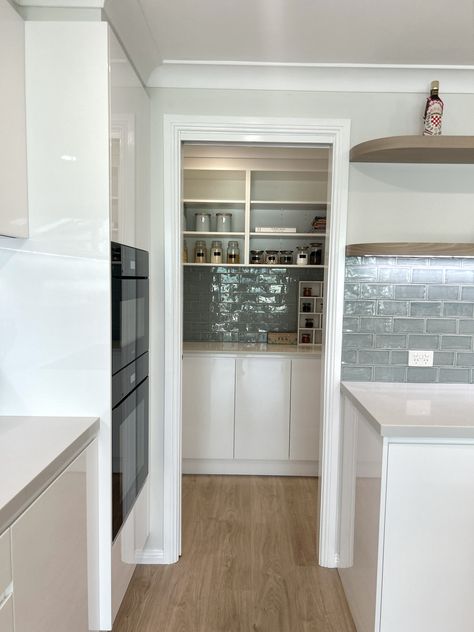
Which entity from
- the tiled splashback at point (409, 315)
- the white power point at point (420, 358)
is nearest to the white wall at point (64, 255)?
the tiled splashback at point (409, 315)

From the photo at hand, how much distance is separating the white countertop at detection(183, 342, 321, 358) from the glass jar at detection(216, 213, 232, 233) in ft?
2.95

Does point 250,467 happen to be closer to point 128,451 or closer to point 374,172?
point 128,451

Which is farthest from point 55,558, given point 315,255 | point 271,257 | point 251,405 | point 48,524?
point 315,255

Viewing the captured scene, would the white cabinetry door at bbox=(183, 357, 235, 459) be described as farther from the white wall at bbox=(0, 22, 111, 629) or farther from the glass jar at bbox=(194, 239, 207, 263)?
the white wall at bbox=(0, 22, 111, 629)

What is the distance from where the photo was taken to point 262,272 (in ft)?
12.5

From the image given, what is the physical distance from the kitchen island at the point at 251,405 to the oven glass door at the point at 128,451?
1108 millimetres

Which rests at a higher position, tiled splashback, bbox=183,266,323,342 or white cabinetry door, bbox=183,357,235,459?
tiled splashback, bbox=183,266,323,342

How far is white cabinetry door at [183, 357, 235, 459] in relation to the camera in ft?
10.5

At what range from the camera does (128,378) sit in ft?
5.90

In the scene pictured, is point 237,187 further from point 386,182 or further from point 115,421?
point 115,421

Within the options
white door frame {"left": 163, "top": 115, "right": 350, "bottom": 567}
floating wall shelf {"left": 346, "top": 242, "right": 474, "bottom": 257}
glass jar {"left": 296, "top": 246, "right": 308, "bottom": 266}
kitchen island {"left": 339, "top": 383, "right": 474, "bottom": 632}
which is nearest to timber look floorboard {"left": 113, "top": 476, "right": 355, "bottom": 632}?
white door frame {"left": 163, "top": 115, "right": 350, "bottom": 567}

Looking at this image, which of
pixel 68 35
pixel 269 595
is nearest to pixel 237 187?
pixel 68 35

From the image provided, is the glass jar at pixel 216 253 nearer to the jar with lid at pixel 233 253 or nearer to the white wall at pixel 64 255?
the jar with lid at pixel 233 253

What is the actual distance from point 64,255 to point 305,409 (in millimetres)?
2163
